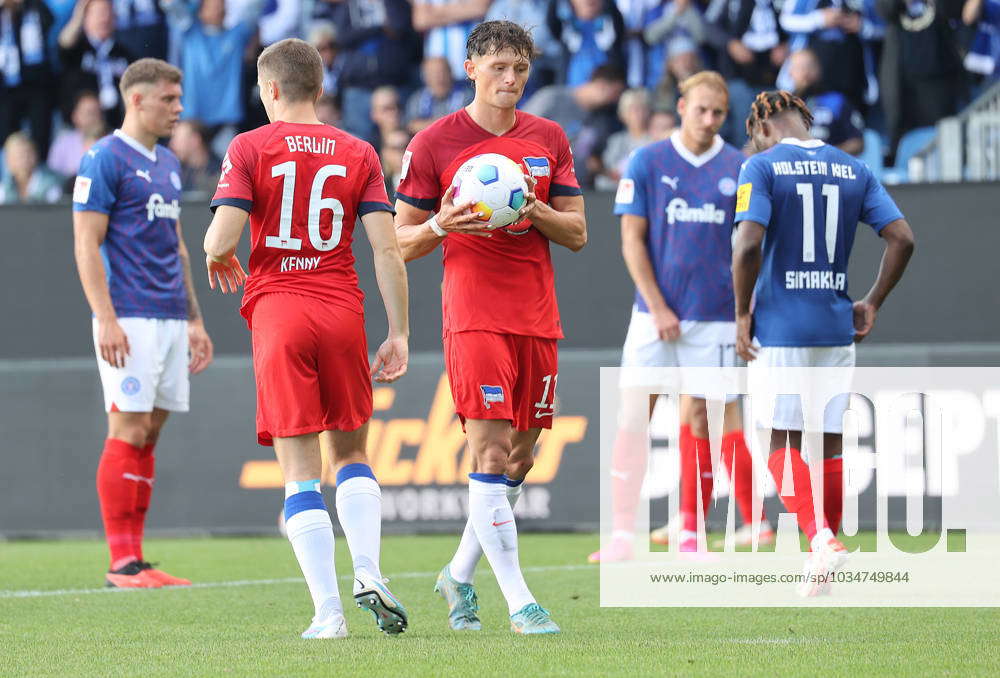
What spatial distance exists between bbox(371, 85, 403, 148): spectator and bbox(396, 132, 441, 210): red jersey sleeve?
704 centimetres

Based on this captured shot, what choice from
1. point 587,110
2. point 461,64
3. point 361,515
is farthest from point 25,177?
point 361,515

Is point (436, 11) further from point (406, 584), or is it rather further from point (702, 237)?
point (406, 584)

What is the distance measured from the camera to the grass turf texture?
414 cm

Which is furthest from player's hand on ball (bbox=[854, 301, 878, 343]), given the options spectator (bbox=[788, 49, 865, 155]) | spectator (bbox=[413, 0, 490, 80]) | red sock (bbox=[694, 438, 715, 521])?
spectator (bbox=[413, 0, 490, 80])

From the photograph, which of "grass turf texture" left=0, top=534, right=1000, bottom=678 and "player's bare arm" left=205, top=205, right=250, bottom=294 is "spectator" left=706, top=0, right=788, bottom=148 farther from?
"player's bare arm" left=205, top=205, right=250, bottom=294

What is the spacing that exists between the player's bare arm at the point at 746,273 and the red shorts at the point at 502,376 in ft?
4.01

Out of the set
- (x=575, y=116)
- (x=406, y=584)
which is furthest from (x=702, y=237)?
(x=575, y=116)

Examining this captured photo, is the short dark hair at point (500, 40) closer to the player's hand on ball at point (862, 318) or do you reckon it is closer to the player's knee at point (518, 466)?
the player's knee at point (518, 466)

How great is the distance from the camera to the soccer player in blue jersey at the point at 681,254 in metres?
7.69

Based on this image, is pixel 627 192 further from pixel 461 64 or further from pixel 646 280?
pixel 461 64

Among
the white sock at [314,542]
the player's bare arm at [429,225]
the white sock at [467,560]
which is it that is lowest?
the white sock at [467,560]

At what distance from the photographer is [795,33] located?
12.1m

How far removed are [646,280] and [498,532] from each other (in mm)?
2993

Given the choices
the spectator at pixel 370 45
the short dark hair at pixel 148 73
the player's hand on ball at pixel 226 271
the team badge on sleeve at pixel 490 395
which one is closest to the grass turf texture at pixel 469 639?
the team badge on sleeve at pixel 490 395
